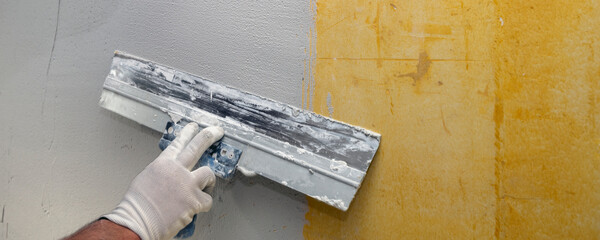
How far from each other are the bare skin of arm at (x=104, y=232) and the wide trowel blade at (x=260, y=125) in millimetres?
357

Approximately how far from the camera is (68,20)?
4.91 feet

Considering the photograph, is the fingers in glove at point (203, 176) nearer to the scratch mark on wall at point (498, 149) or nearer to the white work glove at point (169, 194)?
the white work glove at point (169, 194)

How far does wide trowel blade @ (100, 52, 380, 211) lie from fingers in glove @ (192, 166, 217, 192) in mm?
104

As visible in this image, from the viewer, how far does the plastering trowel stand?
3.38ft

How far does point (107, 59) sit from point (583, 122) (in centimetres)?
164

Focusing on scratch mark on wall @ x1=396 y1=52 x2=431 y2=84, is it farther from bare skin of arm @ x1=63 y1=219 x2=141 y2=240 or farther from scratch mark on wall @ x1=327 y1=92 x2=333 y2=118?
bare skin of arm @ x1=63 y1=219 x2=141 y2=240

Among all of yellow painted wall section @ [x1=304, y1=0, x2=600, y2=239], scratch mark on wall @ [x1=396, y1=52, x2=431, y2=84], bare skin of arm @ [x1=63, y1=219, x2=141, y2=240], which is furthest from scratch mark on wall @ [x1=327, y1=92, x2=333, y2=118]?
bare skin of arm @ [x1=63, y1=219, x2=141, y2=240]

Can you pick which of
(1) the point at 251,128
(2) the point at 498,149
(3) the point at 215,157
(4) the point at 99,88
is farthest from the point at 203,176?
(2) the point at 498,149

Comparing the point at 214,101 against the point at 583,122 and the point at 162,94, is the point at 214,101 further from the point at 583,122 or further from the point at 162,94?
the point at 583,122

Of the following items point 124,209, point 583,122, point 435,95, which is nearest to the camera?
point 583,122

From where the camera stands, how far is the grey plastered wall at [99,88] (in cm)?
116

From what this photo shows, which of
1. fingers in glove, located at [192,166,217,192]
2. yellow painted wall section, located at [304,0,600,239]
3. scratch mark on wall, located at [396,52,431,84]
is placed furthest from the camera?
fingers in glove, located at [192,166,217,192]

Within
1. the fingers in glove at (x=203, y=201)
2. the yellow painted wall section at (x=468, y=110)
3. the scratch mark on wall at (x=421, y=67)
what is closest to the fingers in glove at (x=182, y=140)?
the fingers in glove at (x=203, y=201)

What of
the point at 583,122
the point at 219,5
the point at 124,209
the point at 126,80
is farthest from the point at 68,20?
the point at 583,122
